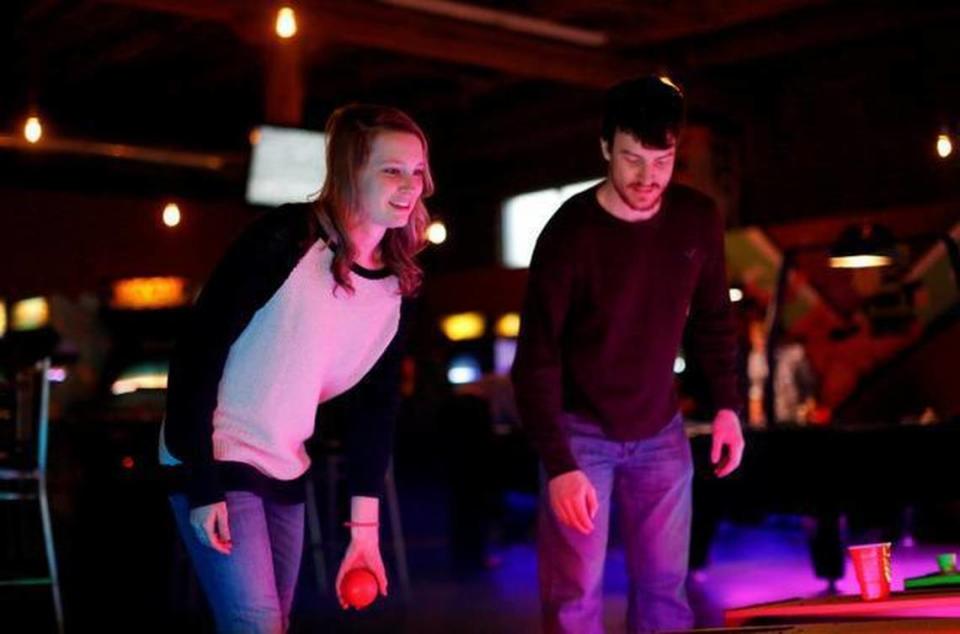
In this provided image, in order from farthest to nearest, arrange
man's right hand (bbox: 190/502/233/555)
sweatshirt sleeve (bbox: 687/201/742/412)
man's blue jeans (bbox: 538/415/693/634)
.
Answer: sweatshirt sleeve (bbox: 687/201/742/412), man's blue jeans (bbox: 538/415/693/634), man's right hand (bbox: 190/502/233/555)

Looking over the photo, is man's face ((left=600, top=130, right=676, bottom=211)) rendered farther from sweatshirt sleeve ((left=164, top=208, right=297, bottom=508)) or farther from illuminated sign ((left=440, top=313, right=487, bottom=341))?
illuminated sign ((left=440, top=313, right=487, bottom=341))

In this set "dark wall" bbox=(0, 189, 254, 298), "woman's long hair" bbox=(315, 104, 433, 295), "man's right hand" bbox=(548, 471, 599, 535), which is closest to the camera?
"woman's long hair" bbox=(315, 104, 433, 295)

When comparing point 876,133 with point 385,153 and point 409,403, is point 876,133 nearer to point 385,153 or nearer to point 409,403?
point 409,403

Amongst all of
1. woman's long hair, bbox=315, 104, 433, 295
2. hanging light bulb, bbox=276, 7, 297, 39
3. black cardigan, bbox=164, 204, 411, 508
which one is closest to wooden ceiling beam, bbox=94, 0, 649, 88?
hanging light bulb, bbox=276, 7, 297, 39

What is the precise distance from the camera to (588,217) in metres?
2.99

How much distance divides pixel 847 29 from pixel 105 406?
520 centimetres

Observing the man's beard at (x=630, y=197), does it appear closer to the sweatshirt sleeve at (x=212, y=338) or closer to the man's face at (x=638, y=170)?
the man's face at (x=638, y=170)

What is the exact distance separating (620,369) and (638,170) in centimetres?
43

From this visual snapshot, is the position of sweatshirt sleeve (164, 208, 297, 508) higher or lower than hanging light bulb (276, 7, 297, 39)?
lower

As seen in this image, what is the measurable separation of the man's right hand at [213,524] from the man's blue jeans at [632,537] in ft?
2.97

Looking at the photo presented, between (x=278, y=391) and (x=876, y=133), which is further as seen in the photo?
(x=876, y=133)

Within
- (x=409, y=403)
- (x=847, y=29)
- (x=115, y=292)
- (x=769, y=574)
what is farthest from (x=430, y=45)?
(x=115, y=292)

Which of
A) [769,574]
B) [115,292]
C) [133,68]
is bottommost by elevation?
[769,574]

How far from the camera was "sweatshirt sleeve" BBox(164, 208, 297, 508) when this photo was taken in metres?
2.32
